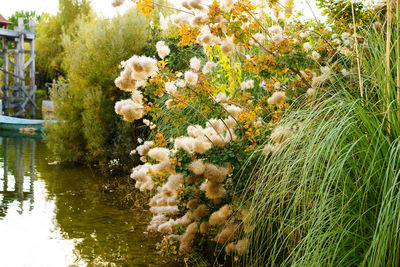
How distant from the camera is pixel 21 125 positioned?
14.4 metres

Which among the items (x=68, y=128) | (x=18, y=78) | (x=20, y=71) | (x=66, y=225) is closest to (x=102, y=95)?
(x=68, y=128)

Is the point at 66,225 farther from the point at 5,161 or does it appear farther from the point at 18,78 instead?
the point at 18,78

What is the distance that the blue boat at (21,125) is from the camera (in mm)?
14242

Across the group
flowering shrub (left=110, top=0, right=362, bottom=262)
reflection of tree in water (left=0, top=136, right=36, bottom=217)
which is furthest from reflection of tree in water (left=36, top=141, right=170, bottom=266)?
flowering shrub (left=110, top=0, right=362, bottom=262)

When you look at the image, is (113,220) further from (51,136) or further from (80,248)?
(51,136)

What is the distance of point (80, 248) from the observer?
439cm

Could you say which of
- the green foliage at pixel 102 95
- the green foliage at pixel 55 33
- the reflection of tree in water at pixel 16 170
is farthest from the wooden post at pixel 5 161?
the green foliage at pixel 55 33

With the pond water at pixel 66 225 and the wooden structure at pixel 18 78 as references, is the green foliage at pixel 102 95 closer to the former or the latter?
the pond water at pixel 66 225

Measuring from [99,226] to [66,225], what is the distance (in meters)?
0.38

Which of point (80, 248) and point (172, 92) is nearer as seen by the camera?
point (172, 92)

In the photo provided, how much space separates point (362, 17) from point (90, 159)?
20.1 feet

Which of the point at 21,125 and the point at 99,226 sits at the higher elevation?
the point at 21,125

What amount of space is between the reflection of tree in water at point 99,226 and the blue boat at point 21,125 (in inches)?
273

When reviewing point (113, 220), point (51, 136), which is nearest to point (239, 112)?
point (113, 220)
